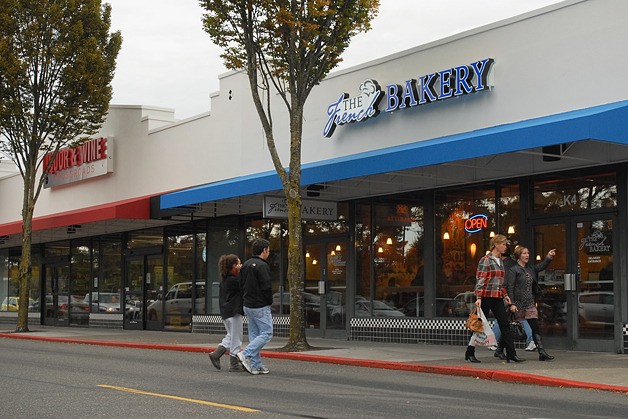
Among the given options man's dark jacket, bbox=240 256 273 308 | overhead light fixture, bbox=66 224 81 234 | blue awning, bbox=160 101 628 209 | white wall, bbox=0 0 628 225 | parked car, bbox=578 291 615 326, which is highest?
white wall, bbox=0 0 628 225

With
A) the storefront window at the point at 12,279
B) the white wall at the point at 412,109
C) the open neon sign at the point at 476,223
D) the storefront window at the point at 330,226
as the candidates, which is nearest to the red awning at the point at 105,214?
the white wall at the point at 412,109

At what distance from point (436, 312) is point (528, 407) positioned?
9.39 metres

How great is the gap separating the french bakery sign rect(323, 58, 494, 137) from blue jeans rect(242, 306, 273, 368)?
22.6ft

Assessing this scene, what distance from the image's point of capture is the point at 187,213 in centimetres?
2462

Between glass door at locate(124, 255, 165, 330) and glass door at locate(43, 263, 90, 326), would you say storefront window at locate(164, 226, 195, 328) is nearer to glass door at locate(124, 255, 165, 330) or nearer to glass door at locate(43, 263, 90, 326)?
glass door at locate(124, 255, 165, 330)

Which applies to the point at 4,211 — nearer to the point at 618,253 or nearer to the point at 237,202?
the point at 237,202

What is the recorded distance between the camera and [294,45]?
1730 centimetres

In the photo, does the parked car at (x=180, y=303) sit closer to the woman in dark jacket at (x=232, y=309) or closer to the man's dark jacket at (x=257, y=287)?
the woman in dark jacket at (x=232, y=309)

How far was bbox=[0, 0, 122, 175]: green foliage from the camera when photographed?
82.1 feet

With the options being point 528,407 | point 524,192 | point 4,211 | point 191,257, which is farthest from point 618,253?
point 4,211

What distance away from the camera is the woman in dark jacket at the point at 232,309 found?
45.0ft

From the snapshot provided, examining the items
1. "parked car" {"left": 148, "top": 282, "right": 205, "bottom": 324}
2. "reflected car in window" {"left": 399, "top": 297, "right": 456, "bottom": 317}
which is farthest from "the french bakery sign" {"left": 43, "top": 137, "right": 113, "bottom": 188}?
"reflected car in window" {"left": 399, "top": 297, "right": 456, "bottom": 317}

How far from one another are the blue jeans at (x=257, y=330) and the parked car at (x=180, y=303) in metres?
13.0

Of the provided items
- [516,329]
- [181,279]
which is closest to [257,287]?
[516,329]
